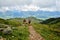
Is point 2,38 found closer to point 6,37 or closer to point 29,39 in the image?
point 6,37

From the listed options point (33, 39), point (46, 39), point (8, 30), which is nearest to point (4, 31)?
point (8, 30)

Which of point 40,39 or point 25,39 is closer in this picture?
point 25,39

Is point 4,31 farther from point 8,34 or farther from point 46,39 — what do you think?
point 46,39

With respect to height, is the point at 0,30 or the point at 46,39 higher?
the point at 0,30

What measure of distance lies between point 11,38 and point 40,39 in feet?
23.5

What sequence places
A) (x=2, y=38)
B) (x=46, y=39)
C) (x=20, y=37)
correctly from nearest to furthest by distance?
(x=2, y=38) < (x=20, y=37) < (x=46, y=39)

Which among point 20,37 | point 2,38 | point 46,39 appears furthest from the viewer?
point 46,39

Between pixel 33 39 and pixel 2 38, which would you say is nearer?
pixel 2 38

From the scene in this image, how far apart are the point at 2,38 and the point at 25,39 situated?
16.0ft

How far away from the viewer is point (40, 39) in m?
41.2

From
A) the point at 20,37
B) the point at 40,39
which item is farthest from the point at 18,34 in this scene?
the point at 40,39

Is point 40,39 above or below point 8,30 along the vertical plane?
below

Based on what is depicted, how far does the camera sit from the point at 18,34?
4119 centimetres

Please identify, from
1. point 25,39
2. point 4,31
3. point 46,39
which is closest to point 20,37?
point 25,39
